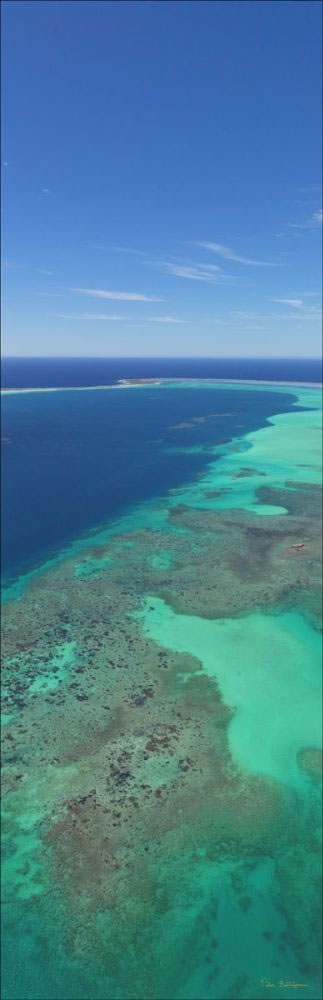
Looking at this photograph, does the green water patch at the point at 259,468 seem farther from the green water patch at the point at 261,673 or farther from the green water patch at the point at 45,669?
the green water patch at the point at 45,669

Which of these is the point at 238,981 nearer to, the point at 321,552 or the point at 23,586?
the point at 23,586

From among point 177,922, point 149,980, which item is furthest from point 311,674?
point 149,980

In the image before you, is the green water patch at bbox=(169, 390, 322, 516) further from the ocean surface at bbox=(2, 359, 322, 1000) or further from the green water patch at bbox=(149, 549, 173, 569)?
the green water patch at bbox=(149, 549, 173, 569)

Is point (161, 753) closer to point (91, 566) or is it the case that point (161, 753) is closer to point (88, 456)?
point (91, 566)

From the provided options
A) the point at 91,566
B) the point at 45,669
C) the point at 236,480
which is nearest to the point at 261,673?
the point at 45,669

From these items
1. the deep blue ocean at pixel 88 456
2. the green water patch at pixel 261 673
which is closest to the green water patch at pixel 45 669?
the green water patch at pixel 261 673

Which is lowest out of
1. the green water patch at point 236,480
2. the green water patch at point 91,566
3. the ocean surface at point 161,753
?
the ocean surface at point 161,753
